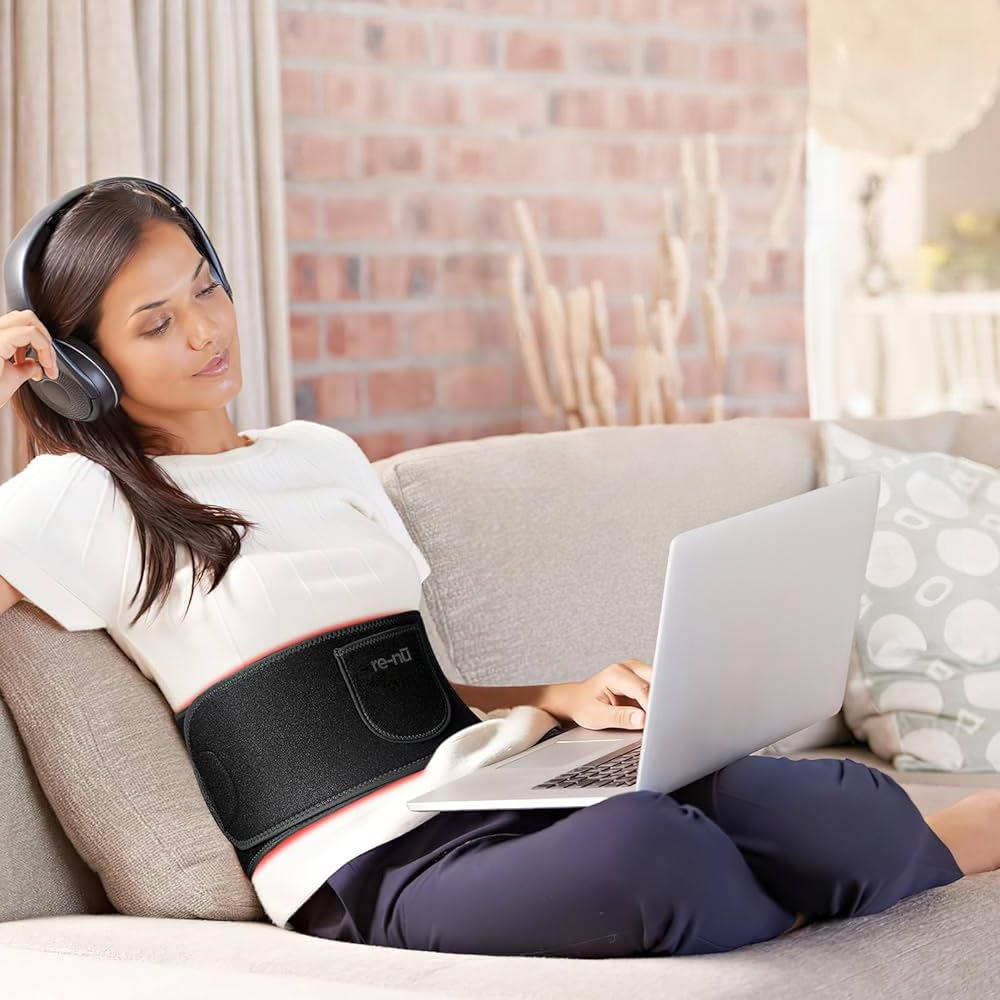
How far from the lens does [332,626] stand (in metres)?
1.54

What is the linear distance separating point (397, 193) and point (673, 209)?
0.66m

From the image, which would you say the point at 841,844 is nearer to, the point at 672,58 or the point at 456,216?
the point at 456,216

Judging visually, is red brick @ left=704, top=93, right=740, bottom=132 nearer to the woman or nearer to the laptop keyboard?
the woman

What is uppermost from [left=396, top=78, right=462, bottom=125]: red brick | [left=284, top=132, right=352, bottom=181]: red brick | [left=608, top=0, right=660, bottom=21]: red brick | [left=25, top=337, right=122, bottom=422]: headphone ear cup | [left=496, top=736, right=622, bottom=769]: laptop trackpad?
[left=608, top=0, right=660, bottom=21]: red brick

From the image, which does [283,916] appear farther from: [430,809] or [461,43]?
[461,43]

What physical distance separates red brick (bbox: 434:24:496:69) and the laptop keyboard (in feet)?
6.21

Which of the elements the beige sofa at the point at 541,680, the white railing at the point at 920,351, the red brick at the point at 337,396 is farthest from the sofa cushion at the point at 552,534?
the white railing at the point at 920,351

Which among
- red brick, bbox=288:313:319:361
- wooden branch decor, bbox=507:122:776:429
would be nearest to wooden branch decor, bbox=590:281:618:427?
wooden branch decor, bbox=507:122:776:429

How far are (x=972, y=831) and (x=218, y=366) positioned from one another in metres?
0.90

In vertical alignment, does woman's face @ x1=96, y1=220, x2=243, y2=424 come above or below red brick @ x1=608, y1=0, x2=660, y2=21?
below

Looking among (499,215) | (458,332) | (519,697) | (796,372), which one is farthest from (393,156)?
(519,697)

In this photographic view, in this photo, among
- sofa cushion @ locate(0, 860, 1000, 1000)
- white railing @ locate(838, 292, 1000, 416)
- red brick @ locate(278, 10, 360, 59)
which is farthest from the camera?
white railing @ locate(838, 292, 1000, 416)

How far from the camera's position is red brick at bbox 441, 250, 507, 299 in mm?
2988

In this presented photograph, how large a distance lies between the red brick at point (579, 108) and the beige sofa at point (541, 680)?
110cm
